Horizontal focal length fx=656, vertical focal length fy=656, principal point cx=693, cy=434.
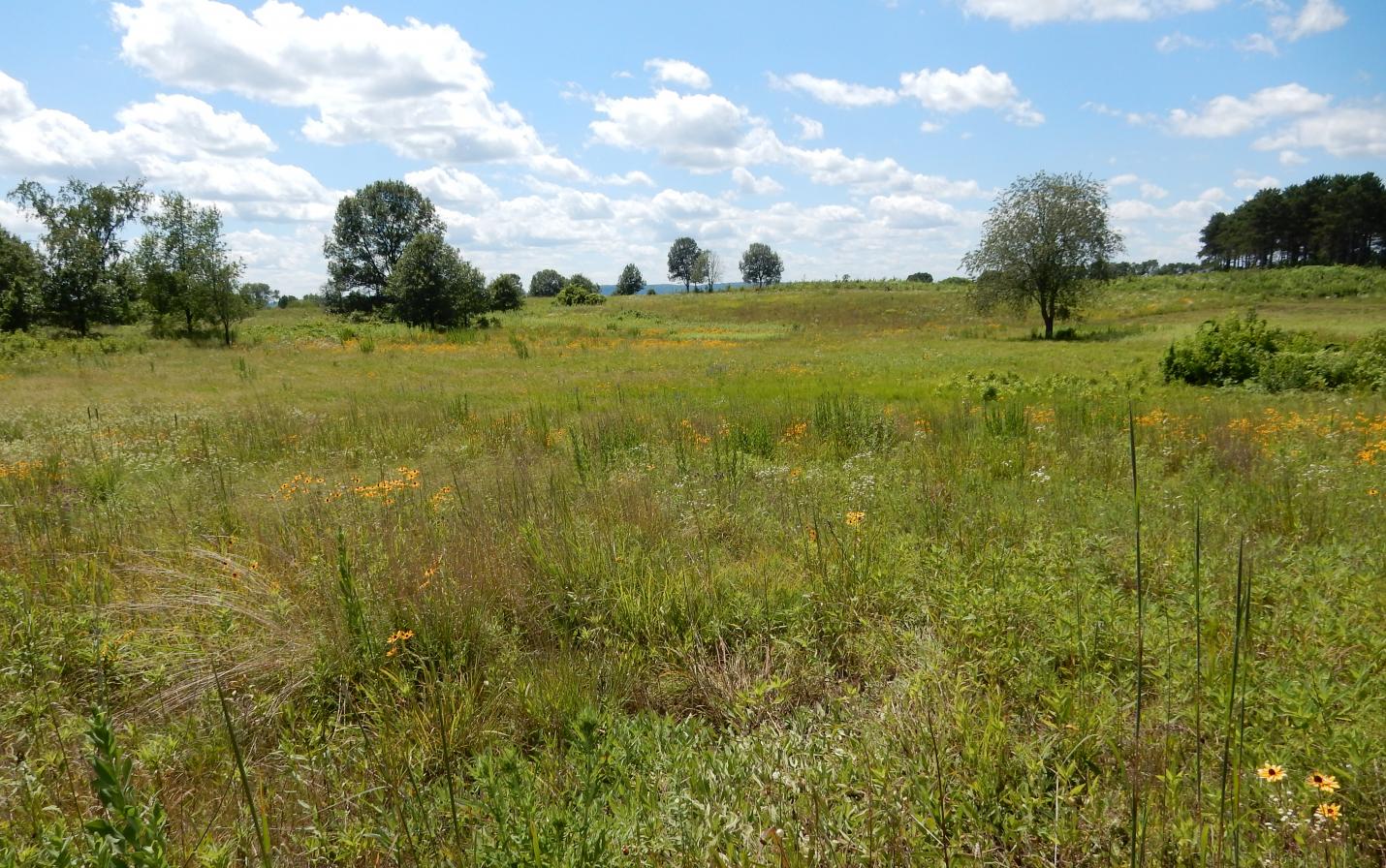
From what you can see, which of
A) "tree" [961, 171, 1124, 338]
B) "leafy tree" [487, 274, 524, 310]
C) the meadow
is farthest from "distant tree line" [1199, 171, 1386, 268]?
the meadow

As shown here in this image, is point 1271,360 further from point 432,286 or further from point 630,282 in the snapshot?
point 630,282

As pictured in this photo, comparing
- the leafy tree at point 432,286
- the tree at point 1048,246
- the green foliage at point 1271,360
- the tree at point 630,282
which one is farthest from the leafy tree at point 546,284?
the green foliage at point 1271,360

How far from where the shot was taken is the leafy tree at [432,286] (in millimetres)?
45062

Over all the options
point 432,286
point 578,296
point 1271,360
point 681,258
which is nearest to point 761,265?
point 681,258

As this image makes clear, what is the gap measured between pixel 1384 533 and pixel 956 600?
3365 millimetres

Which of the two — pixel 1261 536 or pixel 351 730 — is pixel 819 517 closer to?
pixel 1261 536

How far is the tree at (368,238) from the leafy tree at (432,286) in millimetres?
14941

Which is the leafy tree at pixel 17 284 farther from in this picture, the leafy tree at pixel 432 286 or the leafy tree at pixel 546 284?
the leafy tree at pixel 546 284

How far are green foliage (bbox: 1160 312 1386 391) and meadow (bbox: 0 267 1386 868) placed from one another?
6.54 meters

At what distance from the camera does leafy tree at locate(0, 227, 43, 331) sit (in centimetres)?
3741

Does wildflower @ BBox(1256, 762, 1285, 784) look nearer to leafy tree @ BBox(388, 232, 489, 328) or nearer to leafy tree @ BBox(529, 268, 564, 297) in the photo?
leafy tree @ BBox(388, 232, 489, 328)

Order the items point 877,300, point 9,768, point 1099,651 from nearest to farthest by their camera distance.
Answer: point 9,768 < point 1099,651 < point 877,300

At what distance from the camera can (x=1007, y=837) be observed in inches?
89.2

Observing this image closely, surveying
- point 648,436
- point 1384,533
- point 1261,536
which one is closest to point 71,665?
point 648,436
